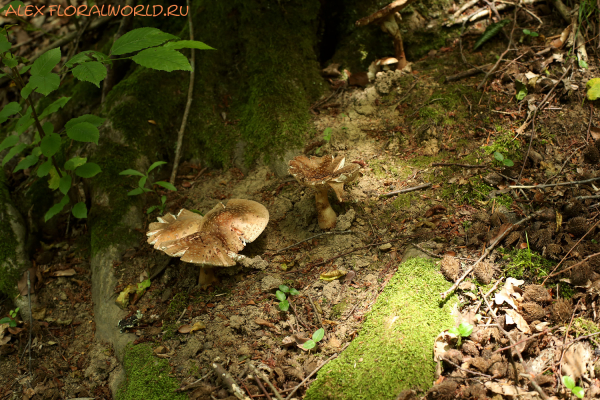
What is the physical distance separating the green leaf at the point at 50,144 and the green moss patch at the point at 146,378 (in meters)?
1.88

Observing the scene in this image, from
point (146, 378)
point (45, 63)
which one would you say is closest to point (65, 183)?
point (45, 63)

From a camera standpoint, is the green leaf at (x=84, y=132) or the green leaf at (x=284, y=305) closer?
the green leaf at (x=284, y=305)

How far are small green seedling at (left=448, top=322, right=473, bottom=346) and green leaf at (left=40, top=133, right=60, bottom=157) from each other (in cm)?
357

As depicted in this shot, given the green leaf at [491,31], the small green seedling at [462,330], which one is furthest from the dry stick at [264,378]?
the green leaf at [491,31]

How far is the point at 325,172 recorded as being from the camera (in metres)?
3.63

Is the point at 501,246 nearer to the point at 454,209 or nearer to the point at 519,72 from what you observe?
the point at 454,209

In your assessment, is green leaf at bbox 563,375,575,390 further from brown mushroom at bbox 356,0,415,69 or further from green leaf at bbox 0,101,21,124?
green leaf at bbox 0,101,21,124

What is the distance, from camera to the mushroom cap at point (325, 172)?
11.2ft

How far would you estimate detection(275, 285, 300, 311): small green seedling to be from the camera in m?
3.11

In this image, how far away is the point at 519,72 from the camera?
13.9 feet

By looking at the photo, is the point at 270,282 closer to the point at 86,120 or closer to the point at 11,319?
the point at 86,120

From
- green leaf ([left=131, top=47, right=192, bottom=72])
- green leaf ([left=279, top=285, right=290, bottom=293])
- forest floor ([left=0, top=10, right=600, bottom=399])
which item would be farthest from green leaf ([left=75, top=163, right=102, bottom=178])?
green leaf ([left=279, top=285, right=290, bottom=293])

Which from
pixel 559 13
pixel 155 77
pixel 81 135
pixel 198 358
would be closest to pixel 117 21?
pixel 155 77

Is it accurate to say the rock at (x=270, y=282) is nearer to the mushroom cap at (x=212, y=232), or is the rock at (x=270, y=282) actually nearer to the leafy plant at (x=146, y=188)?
the mushroom cap at (x=212, y=232)
